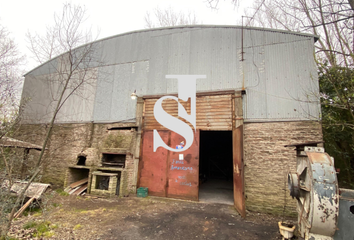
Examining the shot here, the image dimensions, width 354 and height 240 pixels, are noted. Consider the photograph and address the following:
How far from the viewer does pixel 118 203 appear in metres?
6.89

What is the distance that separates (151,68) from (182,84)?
6.08 feet

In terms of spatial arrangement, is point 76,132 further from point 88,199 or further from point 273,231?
point 273,231

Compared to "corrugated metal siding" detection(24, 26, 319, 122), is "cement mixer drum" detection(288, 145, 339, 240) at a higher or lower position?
lower

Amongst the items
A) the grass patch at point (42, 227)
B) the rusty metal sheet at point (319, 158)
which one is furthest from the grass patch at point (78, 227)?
the rusty metal sheet at point (319, 158)

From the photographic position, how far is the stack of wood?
26.2 feet

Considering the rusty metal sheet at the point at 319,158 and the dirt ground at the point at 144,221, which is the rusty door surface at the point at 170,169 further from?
the rusty metal sheet at the point at 319,158

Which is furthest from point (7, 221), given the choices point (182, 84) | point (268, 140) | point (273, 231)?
point (268, 140)

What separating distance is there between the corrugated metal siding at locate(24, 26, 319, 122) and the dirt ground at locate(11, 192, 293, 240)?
3.62 meters

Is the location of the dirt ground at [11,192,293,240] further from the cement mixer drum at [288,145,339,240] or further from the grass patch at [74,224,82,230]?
the cement mixer drum at [288,145,339,240]

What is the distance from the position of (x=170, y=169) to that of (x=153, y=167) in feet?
2.56

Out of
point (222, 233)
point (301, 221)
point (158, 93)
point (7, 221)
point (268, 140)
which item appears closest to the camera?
point (301, 221)

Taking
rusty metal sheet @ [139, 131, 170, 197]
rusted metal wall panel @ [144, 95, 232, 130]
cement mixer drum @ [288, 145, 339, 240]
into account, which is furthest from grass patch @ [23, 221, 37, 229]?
cement mixer drum @ [288, 145, 339, 240]

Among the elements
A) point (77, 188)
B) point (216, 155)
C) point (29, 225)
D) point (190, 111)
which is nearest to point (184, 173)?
point (190, 111)

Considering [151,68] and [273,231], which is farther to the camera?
[151,68]
